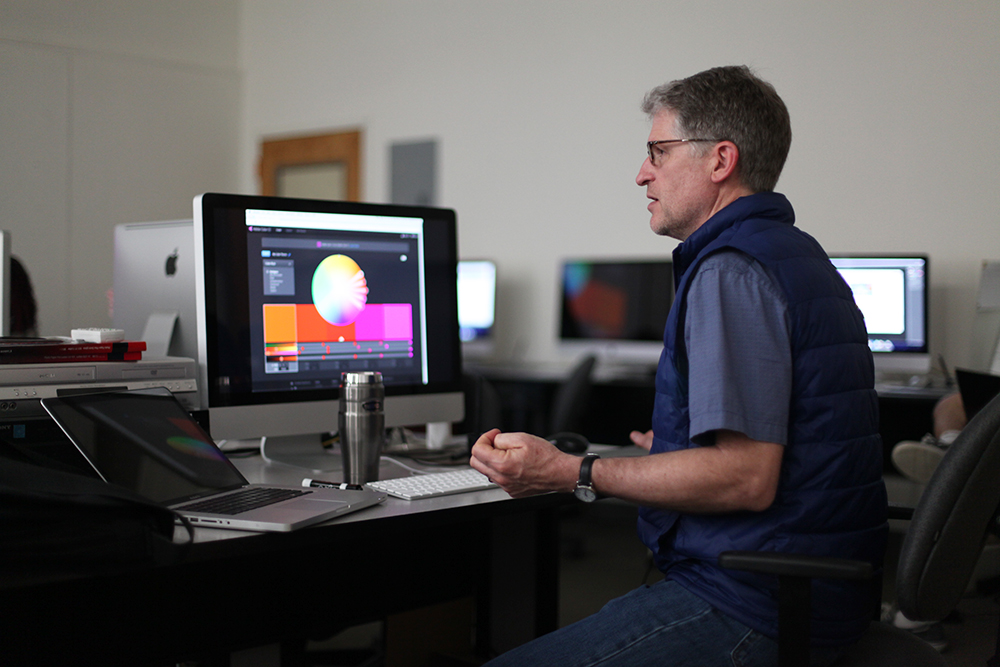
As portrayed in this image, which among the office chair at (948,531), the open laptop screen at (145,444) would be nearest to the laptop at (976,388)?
the office chair at (948,531)

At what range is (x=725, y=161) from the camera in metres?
1.25

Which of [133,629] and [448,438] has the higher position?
[448,438]

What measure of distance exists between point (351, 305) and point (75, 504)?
2.65 ft

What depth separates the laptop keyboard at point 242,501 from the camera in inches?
47.0

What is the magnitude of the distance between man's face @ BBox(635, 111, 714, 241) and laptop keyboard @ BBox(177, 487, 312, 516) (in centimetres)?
73

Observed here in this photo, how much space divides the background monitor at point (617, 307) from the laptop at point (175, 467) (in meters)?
2.96

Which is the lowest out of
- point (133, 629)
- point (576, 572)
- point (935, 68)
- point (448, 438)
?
point (576, 572)

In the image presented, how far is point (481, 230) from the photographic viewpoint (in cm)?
494

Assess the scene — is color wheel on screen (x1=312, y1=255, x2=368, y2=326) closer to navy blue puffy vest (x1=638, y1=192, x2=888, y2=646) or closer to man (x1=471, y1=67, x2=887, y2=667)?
man (x1=471, y1=67, x2=887, y2=667)

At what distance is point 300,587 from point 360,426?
382 millimetres

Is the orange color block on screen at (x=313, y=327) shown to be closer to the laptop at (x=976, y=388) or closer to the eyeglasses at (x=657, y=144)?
the eyeglasses at (x=657, y=144)

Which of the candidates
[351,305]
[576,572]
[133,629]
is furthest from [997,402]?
[576,572]

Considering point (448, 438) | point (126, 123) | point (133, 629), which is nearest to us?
point (133, 629)

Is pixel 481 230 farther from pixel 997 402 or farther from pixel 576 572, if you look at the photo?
pixel 997 402
